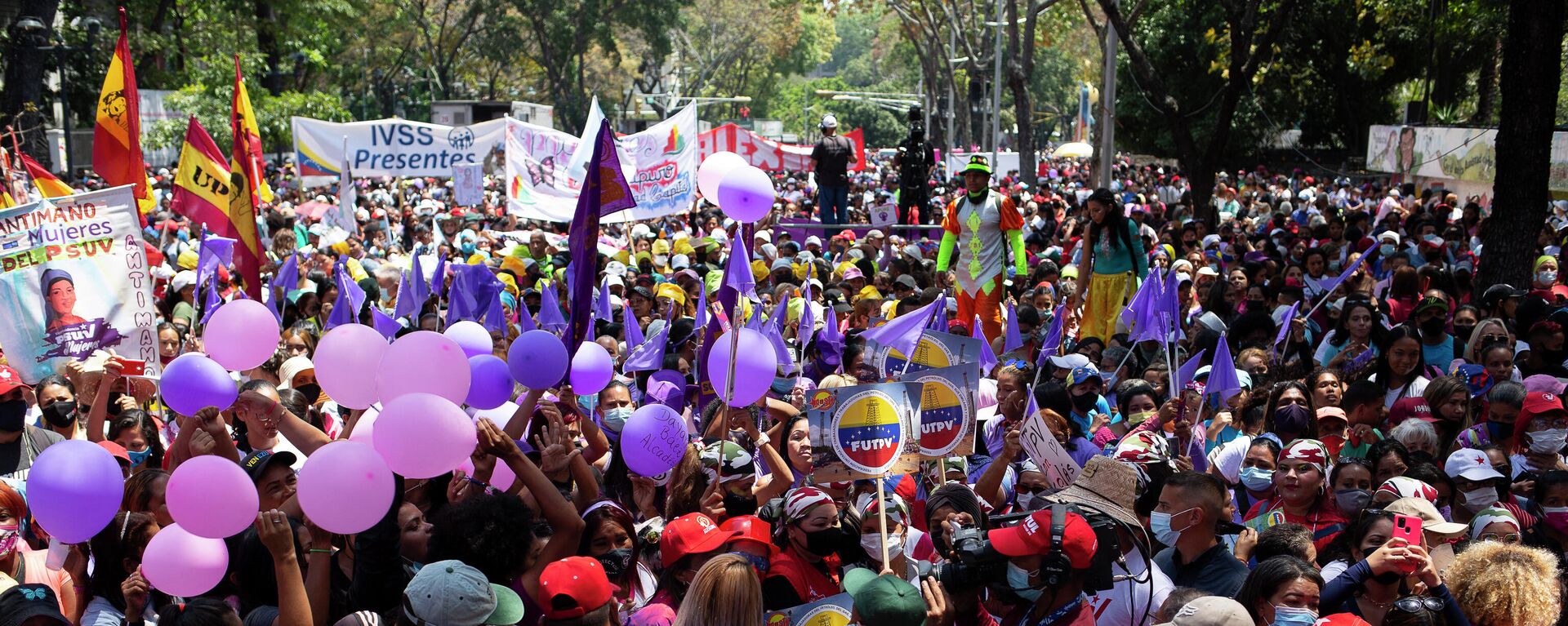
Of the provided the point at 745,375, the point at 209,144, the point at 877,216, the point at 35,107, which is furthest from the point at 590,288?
the point at 35,107

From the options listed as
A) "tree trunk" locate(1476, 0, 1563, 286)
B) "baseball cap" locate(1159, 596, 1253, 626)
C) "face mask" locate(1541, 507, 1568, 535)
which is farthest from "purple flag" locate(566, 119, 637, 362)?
"tree trunk" locate(1476, 0, 1563, 286)

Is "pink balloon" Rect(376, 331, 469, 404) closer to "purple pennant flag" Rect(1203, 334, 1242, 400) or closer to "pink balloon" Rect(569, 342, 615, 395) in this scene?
"pink balloon" Rect(569, 342, 615, 395)

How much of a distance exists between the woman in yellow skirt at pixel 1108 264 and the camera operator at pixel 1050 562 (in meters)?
6.28

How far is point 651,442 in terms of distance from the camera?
518 cm

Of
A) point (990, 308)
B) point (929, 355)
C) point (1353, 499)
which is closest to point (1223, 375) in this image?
point (929, 355)

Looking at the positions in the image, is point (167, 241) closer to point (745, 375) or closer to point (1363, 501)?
point (745, 375)

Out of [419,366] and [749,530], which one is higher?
[419,366]

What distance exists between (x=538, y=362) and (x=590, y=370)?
0.67 meters

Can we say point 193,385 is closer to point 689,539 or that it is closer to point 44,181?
point 689,539

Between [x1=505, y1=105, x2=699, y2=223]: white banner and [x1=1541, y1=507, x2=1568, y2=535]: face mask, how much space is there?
30.9 feet

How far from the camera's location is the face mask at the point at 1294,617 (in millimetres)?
3719

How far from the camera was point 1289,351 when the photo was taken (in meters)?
8.58

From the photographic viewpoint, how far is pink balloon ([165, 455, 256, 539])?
3.88 metres

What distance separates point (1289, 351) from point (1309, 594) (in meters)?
5.12
